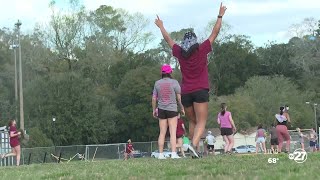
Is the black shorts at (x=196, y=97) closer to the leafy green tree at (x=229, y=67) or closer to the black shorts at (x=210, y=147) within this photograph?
the black shorts at (x=210, y=147)

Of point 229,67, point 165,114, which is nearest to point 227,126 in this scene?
point 165,114

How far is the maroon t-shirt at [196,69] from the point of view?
10.2 metres

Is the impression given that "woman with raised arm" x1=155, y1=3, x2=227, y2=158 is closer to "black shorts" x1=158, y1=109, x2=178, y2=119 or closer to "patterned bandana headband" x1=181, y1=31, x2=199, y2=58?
"patterned bandana headband" x1=181, y1=31, x2=199, y2=58

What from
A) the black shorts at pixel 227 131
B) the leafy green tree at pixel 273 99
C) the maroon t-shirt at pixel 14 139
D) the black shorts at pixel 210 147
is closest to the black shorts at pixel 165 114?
the black shorts at pixel 227 131

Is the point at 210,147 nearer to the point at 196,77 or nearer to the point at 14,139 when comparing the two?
the point at 14,139

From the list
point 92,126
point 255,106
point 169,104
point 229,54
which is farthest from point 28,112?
point 169,104

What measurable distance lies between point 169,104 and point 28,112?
205 feet

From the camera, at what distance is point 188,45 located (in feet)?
33.6

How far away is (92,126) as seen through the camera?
70250mm

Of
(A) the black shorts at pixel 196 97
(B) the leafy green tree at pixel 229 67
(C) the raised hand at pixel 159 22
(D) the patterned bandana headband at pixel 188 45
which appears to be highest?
(B) the leafy green tree at pixel 229 67

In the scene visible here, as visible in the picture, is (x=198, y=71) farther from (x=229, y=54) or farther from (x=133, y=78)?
(x=229, y=54)

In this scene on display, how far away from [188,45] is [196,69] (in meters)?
0.47

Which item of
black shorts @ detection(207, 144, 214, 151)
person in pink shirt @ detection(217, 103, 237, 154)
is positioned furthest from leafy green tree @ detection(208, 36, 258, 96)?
person in pink shirt @ detection(217, 103, 237, 154)

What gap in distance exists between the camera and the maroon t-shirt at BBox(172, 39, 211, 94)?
10164 mm
